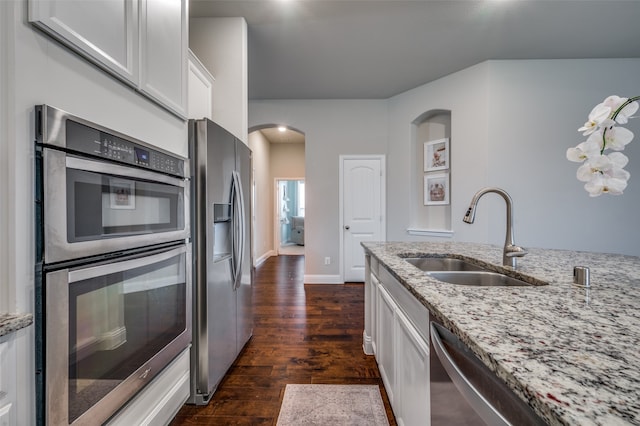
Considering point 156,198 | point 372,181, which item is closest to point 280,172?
point 372,181

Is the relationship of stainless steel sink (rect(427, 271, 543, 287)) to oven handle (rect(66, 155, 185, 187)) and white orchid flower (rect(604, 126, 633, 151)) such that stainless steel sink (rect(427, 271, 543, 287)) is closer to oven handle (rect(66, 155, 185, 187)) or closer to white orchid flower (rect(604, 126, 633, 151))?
white orchid flower (rect(604, 126, 633, 151))

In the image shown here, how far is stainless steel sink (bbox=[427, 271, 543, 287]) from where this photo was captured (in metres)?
1.33

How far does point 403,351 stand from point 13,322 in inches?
49.9

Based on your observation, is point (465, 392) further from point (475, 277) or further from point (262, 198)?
point (262, 198)

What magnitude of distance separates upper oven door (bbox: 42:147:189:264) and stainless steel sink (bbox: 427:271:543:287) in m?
1.24

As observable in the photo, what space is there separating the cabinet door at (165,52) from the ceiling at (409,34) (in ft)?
4.05

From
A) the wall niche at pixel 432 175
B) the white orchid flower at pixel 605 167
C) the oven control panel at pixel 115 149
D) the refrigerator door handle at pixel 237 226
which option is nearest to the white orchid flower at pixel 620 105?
the white orchid flower at pixel 605 167

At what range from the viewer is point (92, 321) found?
86 cm

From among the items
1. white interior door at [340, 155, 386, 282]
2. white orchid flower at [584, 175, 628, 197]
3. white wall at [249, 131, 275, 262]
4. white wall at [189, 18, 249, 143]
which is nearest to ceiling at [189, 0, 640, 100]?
white wall at [189, 18, 249, 143]

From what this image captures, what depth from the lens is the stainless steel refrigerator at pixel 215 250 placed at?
1.61 meters

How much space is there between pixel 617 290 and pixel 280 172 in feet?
23.2

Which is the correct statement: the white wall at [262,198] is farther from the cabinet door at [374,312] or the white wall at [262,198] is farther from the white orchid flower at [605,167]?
the white orchid flower at [605,167]

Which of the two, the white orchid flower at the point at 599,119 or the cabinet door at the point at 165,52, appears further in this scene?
the cabinet door at the point at 165,52

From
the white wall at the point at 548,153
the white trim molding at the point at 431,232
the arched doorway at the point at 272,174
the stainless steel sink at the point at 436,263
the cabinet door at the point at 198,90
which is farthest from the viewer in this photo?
the arched doorway at the point at 272,174
